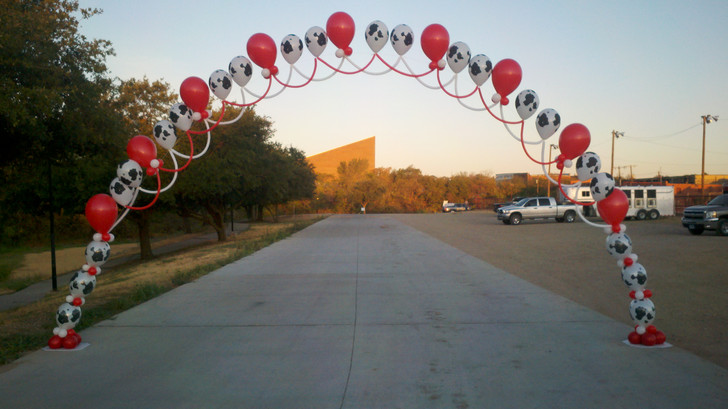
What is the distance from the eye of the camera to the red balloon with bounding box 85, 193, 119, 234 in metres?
6.71

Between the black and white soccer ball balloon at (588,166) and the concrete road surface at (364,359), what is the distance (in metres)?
2.07

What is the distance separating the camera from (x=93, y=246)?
6.71 meters

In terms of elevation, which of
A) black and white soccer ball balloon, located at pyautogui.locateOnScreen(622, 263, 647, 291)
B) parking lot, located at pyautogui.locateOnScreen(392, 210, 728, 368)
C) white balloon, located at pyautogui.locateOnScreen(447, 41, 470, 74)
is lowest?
parking lot, located at pyautogui.locateOnScreen(392, 210, 728, 368)

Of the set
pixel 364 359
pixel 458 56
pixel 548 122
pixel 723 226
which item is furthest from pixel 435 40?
pixel 723 226

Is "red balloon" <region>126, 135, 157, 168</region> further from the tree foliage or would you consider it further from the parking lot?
the tree foliage

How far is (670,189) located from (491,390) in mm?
37835

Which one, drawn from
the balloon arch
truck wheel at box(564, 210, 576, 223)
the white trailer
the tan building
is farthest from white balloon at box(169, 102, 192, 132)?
the tan building

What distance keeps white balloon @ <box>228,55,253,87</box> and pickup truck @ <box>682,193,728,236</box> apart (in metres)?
21.3

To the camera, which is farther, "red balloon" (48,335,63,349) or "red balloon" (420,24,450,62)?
"red balloon" (420,24,450,62)

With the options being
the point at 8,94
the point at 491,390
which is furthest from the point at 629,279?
the point at 8,94

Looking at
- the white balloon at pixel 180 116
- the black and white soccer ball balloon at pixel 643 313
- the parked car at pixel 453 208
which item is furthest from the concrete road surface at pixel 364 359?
the parked car at pixel 453 208

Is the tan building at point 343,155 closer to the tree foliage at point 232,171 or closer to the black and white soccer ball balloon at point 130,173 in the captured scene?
the tree foliage at point 232,171

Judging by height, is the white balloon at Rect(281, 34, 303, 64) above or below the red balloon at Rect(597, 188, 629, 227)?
above

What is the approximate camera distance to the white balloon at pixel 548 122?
7.02 meters
